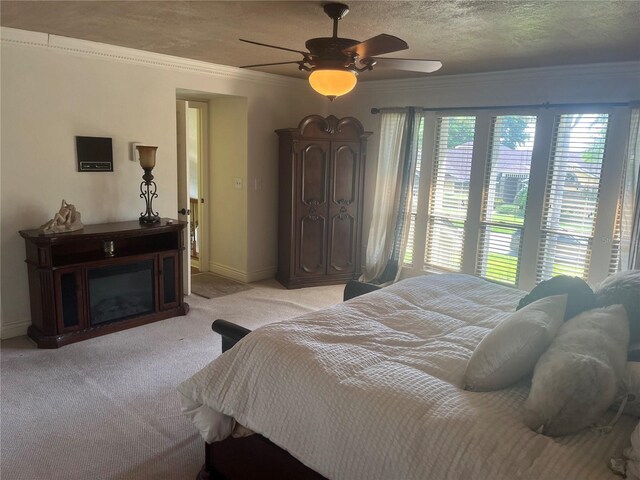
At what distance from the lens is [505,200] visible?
15.1 feet

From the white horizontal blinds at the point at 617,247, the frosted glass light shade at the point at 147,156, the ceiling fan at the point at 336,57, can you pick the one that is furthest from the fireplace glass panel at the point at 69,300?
the white horizontal blinds at the point at 617,247

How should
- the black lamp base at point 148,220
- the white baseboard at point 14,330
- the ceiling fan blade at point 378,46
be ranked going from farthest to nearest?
1. the black lamp base at point 148,220
2. the white baseboard at point 14,330
3. the ceiling fan blade at point 378,46

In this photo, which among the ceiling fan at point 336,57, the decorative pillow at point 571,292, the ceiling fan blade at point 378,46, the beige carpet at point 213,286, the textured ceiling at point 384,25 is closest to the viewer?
the decorative pillow at point 571,292

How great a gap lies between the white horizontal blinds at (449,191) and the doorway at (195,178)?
2692 millimetres

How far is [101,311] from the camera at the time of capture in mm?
3846

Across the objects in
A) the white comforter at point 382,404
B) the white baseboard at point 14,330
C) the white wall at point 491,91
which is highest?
the white wall at point 491,91

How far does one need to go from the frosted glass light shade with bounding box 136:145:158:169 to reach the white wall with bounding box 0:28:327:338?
0.26 metres

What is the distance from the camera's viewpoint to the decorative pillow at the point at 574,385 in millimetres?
1382

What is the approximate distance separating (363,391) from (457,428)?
0.34 meters

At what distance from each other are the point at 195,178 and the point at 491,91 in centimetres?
382

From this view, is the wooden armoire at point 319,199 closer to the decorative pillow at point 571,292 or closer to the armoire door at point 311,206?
the armoire door at point 311,206

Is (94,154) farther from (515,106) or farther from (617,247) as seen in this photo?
(617,247)

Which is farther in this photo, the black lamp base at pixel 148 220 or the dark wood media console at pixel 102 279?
the black lamp base at pixel 148 220

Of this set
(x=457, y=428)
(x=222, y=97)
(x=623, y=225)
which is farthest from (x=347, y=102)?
(x=457, y=428)
